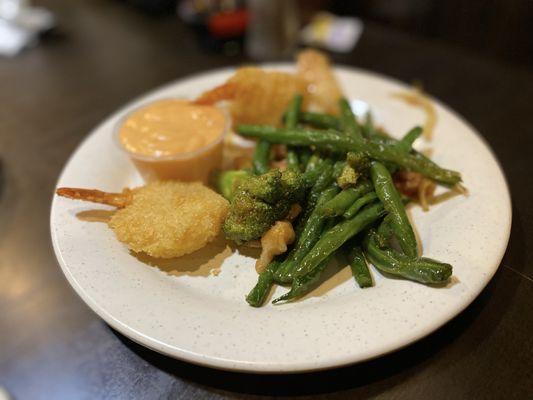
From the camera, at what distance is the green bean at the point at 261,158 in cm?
290

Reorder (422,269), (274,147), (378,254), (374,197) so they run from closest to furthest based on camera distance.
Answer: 1. (422,269)
2. (378,254)
3. (374,197)
4. (274,147)

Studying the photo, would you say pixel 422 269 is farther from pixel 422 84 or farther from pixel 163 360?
pixel 422 84

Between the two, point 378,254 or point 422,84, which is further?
point 422,84

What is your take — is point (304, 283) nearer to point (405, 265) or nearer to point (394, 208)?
point (405, 265)

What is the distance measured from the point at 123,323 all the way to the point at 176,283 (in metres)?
0.41

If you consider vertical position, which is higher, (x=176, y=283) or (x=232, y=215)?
(x=232, y=215)

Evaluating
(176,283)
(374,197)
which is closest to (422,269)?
(374,197)

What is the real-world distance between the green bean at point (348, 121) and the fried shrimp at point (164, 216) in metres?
1.01

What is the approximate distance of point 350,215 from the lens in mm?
2451

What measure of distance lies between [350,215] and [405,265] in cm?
39

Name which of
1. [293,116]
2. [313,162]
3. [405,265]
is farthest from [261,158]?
[405,265]

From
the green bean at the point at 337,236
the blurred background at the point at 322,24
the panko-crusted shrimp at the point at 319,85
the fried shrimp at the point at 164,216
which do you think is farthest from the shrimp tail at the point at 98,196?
the blurred background at the point at 322,24

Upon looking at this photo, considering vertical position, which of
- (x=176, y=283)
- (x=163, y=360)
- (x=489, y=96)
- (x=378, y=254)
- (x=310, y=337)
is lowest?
(x=163, y=360)

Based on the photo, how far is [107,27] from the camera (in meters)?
5.92
